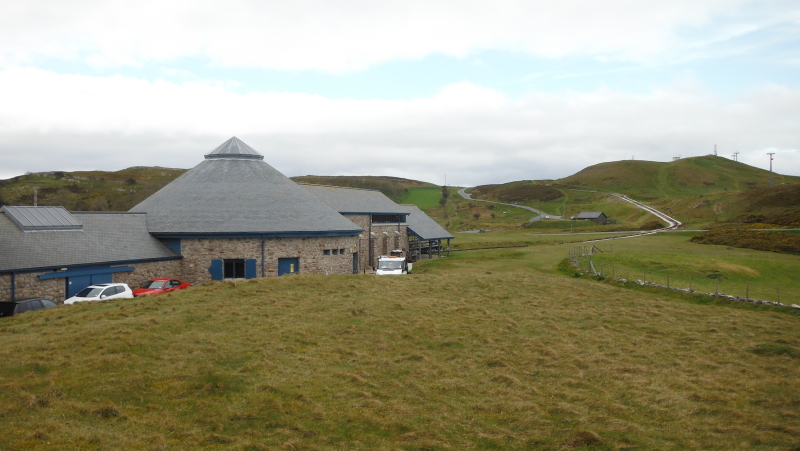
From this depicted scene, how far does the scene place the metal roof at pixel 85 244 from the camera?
25781mm

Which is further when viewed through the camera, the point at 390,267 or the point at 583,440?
the point at 390,267

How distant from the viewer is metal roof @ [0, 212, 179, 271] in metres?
25.8

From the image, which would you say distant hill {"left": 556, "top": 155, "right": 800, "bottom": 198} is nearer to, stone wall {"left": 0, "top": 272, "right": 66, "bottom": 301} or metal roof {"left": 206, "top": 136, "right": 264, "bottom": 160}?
metal roof {"left": 206, "top": 136, "right": 264, "bottom": 160}

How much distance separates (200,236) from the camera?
3466 cm

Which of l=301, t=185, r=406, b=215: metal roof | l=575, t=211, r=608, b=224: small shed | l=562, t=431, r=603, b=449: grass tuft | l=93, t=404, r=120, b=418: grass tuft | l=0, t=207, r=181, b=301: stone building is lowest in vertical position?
l=562, t=431, r=603, b=449: grass tuft

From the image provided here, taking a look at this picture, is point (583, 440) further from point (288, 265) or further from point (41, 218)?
point (41, 218)

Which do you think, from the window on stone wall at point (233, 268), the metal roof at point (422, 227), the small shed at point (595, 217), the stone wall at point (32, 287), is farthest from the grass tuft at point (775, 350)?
the small shed at point (595, 217)

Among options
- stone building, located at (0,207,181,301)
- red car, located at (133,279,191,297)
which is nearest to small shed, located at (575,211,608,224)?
stone building, located at (0,207,181,301)

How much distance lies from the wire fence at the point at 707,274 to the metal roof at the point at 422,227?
1628cm

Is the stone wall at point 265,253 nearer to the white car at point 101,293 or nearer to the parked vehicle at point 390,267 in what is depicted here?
the parked vehicle at point 390,267

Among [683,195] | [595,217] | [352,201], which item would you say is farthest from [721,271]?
[683,195]

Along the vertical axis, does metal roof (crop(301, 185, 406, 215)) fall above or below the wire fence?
above

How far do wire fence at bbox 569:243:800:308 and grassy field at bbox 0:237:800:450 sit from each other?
15.3 feet

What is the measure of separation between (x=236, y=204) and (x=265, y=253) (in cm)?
490
